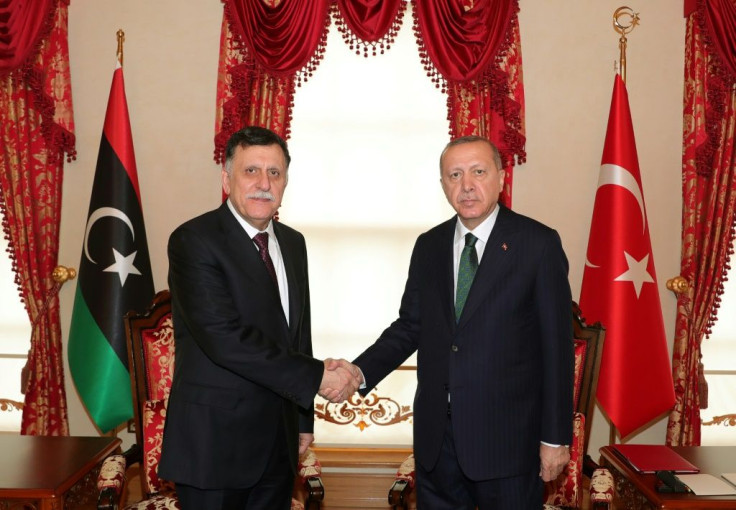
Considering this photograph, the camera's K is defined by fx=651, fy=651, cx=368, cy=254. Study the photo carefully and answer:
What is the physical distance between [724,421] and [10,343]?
4.20 m

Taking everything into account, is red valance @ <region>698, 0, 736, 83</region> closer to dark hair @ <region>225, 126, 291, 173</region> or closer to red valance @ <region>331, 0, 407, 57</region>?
red valance @ <region>331, 0, 407, 57</region>

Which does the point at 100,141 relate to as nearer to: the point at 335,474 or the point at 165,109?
the point at 165,109

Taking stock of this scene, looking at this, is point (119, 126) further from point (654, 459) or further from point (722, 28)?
point (722, 28)

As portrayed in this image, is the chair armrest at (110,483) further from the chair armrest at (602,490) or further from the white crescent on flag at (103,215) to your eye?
the chair armrest at (602,490)

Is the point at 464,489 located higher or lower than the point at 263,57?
lower

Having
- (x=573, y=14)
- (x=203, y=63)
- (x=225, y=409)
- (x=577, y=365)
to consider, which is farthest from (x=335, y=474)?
(x=573, y=14)

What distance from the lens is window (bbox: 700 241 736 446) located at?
377 centimetres

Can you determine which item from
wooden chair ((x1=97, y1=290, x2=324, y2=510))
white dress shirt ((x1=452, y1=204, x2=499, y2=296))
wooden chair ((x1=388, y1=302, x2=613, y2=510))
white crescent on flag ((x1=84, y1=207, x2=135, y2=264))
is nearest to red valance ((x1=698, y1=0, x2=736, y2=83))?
wooden chair ((x1=388, y1=302, x2=613, y2=510))

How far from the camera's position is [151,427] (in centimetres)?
267

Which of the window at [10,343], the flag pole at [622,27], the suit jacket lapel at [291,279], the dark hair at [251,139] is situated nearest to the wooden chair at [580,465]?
the suit jacket lapel at [291,279]

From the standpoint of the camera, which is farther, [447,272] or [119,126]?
[119,126]

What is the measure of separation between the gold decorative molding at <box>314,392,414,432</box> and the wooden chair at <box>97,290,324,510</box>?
98cm

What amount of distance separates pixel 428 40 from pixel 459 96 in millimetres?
347

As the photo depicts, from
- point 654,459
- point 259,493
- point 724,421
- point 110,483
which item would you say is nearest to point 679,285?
point 724,421
